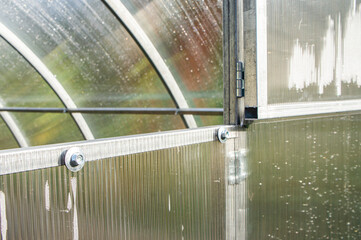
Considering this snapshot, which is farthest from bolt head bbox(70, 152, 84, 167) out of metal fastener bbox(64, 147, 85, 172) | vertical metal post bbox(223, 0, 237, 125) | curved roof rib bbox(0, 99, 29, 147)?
curved roof rib bbox(0, 99, 29, 147)

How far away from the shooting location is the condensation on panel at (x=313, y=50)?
90.7 inches

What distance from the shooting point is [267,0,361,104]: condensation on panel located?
2305 millimetres

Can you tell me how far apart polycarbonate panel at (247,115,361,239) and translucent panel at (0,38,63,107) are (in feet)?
20.7

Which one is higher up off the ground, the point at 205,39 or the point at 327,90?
the point at 205,39

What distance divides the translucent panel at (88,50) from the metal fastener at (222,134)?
411cm

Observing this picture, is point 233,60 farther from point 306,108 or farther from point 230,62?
point 306,108

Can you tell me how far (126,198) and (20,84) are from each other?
727cm

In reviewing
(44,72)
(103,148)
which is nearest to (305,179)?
(103,148)

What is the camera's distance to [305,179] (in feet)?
8.72

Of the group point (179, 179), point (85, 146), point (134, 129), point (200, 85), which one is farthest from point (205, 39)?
point (85, 146)

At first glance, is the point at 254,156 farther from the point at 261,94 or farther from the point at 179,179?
the point at 179,179

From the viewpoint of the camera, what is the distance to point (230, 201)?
2.15m

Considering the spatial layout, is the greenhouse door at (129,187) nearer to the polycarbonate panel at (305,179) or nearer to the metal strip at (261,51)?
the polycarbonate panel at (305,179)

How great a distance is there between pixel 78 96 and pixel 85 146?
613 centimetres
